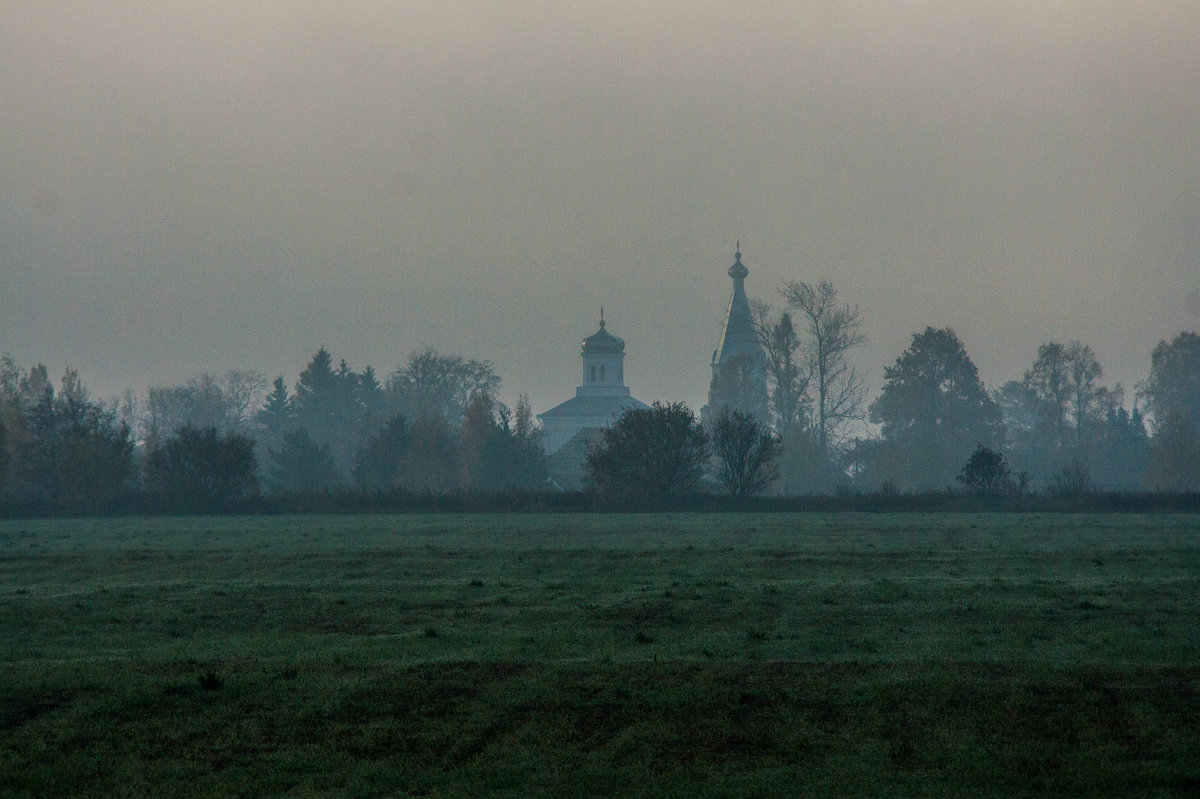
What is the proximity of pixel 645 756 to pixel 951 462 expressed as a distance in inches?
3415

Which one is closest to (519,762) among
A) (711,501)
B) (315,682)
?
(315,682)

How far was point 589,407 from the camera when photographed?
146 metres

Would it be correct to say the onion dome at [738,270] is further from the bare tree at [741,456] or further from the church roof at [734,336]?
the bare tree at [741,456]

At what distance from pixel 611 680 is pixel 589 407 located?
431 feet

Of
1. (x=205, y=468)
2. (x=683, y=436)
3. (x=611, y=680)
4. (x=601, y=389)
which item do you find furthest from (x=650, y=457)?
(x=601, y=389)

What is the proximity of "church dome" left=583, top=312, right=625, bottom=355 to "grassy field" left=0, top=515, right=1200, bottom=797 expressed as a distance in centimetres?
12520

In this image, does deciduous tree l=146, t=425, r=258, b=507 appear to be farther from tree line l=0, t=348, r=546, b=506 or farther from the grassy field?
the grassy field

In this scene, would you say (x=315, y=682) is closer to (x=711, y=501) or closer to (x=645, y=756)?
(x=645, y=756)

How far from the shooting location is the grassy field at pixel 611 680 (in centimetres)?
1132

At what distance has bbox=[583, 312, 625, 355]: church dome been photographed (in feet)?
505

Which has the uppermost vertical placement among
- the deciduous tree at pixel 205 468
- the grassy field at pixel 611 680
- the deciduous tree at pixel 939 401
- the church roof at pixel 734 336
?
the church roof at pixel 734 336

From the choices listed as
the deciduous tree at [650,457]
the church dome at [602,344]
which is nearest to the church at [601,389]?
the church dome at [602,344]

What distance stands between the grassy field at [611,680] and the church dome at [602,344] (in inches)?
4929

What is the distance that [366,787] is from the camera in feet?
35.8
